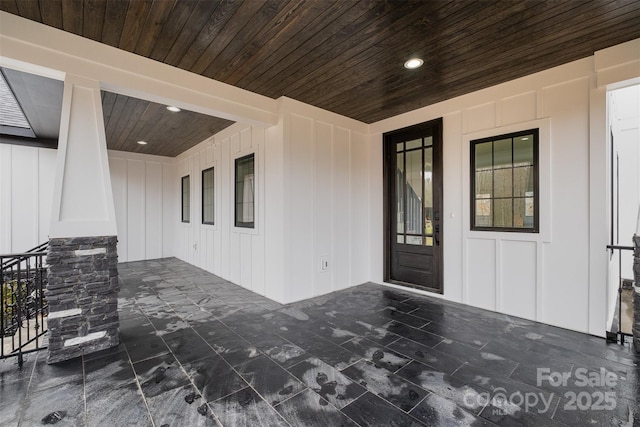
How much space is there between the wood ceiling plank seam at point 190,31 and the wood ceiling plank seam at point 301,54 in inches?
28.0

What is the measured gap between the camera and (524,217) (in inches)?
136

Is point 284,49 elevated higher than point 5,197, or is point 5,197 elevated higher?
point 284,49

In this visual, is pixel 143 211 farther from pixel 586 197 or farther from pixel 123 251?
pixel 586 197

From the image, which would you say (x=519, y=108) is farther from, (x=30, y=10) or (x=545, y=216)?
(x=30, y=10)

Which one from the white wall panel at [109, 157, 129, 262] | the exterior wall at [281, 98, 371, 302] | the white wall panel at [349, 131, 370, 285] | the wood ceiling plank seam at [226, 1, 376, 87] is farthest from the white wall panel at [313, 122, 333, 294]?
the white wall panel at [109, 157, 129, 262]

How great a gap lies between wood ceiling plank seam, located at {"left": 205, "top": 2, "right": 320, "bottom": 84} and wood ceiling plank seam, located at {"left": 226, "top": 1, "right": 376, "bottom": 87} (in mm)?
21

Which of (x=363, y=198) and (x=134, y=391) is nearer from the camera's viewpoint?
(x=134, y=391)

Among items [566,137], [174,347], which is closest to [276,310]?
[174,347]

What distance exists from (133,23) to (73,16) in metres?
0.44

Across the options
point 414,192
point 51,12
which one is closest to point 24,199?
point 51,12

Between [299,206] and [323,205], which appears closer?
[299,206]

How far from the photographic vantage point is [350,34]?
8.62ft

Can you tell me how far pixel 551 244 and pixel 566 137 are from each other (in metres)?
1.19

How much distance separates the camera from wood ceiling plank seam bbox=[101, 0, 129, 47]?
223 cm
